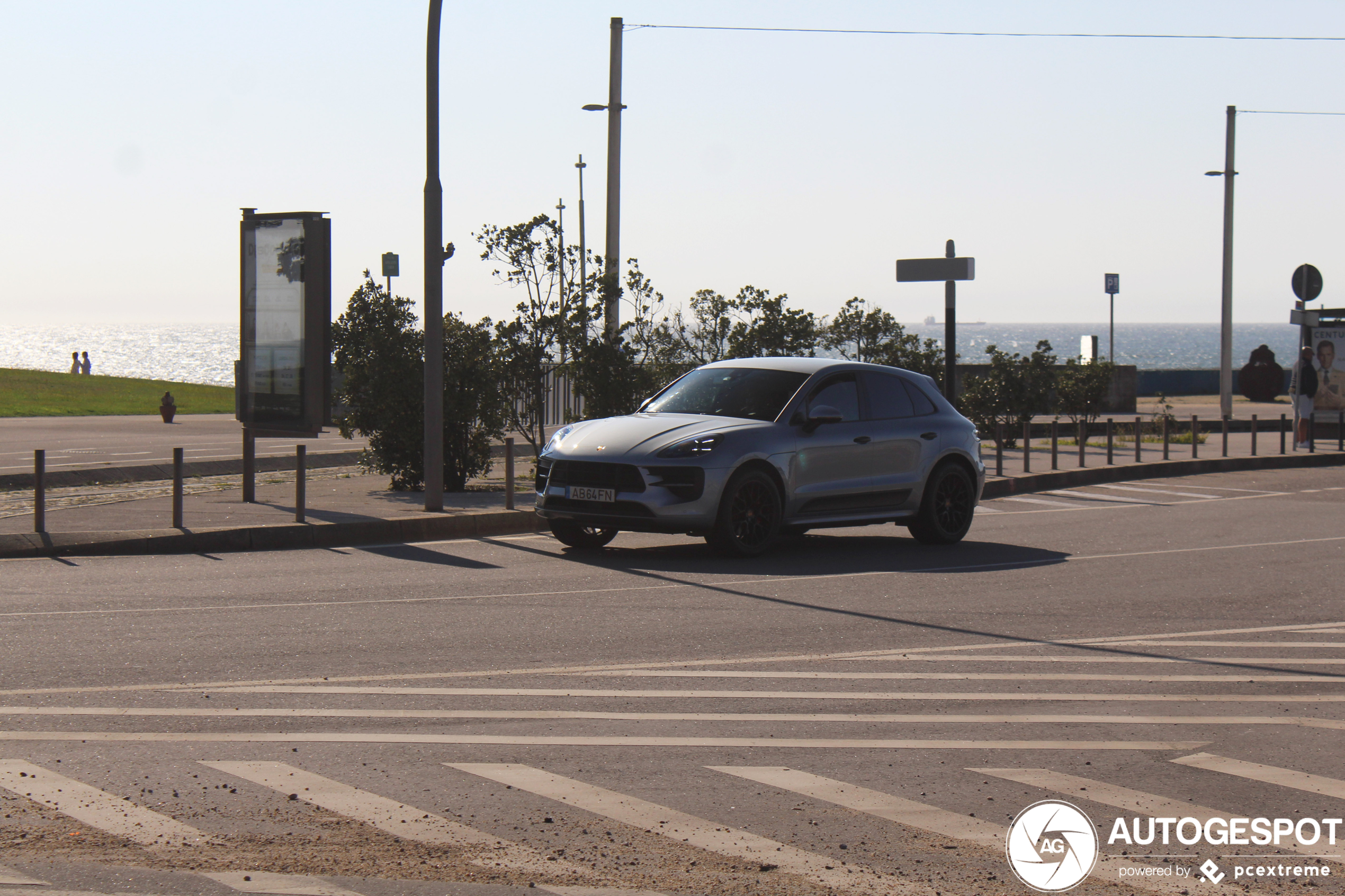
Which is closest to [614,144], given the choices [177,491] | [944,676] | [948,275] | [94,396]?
[948,275]

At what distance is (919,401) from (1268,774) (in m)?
8.57

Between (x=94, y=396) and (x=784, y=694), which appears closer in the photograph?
(x=784, y=694)

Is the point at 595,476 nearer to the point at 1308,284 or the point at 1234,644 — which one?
the point at 1234,644

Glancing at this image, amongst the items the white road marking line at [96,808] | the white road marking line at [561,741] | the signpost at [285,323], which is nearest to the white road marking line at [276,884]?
the white road marking line at [96,808]

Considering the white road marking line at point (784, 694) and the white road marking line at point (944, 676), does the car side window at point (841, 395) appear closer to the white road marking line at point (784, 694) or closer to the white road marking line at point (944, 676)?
the white road marking line at point (944, 676)

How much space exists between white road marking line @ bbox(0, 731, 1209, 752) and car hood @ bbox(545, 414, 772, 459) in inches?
238

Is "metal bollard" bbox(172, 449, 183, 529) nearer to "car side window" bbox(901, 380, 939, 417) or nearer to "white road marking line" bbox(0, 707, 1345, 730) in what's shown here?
"car side window" bbox(901, 380, 939, 417)

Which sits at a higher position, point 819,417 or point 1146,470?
point 819,417

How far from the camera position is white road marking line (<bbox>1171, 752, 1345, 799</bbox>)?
17.6ft

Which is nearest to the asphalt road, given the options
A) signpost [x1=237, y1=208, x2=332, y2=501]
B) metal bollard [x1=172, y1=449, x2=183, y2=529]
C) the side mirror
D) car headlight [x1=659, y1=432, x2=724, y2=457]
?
car headlight [x1=659, y1=432, x2=724, y2=457]

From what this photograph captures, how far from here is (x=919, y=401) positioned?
14.0 metres

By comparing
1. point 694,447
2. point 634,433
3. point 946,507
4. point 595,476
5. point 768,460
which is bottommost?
Answer: point 946,507

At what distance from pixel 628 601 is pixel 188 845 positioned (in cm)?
551

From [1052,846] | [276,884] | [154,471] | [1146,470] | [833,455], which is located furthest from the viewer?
[1146,470]
